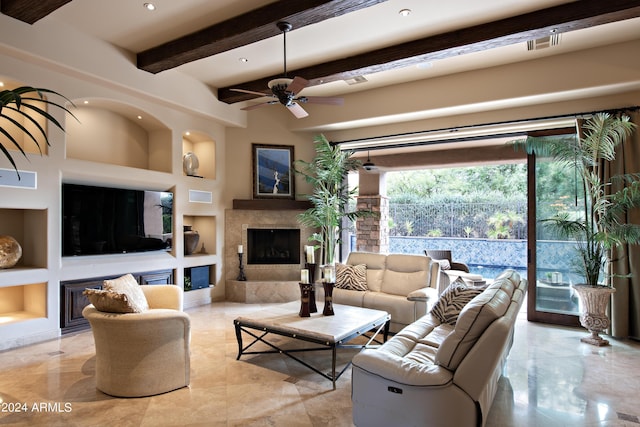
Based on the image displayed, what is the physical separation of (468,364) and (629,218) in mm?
3625

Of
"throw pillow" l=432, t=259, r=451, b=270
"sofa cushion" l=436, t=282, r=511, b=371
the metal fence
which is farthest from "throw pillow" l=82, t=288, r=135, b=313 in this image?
the metal fence

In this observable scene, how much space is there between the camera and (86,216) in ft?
15.1

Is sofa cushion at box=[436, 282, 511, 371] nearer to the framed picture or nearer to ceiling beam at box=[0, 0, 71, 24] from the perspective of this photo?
ceiling beam at box=[0, 0, 71, 24]

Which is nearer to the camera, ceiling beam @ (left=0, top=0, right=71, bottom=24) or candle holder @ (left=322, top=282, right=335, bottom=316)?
ceiling beam @ (left=0, top=0, right=71, bottom=24)

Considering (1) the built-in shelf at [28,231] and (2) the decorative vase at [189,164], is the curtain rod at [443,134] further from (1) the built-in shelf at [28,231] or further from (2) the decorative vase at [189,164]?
(1) the built-in shelf at [28,231]

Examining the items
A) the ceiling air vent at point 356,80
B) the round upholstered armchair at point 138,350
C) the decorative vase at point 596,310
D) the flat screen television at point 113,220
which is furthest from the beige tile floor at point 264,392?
the ceiling air vent at point 356,80

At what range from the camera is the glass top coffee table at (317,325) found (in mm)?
3031

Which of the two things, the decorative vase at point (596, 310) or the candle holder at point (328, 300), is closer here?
the candle holder at point (328, 300)

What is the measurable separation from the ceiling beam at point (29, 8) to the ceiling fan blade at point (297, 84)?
1.95 meters

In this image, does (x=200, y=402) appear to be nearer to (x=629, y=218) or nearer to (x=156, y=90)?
(x=156, y=90)

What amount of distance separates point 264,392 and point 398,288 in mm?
2244

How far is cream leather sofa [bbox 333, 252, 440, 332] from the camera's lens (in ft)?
13.8

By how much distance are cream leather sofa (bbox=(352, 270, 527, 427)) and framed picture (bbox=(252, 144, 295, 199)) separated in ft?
14.7

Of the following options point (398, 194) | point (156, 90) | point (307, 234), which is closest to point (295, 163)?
point (307, 234)
